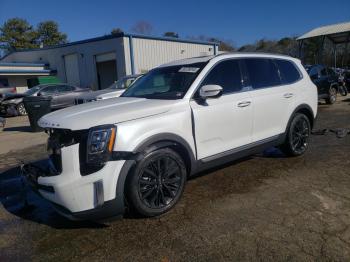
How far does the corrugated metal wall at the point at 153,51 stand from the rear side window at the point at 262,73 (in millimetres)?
17832

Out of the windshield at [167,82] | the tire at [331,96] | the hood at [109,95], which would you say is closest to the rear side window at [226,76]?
the windshield at [167,82]

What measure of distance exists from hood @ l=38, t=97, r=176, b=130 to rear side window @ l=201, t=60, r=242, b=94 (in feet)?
2.56

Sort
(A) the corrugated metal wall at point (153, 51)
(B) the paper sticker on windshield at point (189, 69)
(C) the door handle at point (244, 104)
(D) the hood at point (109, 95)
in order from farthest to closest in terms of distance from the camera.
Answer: (A) the corrugated metal wall at point (153, 51), (D) the hood at point (109, 95), (C) the door handle at point (244, 104), (B) the paper sticker on windshield at point (189, 69)

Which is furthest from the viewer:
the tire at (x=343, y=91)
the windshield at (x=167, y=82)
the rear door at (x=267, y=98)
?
the tire at (x=343, y=91)

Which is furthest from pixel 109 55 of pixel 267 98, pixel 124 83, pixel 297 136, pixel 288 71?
pixel 267 98

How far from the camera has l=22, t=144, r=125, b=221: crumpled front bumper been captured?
331 cm

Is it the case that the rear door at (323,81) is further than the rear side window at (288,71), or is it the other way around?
the rear door at (323,81)

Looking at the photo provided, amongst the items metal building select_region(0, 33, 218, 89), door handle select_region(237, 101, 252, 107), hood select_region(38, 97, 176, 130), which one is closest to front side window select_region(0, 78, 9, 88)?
metal building select_region(0, 33, 218, 89)

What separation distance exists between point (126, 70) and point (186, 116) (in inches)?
771

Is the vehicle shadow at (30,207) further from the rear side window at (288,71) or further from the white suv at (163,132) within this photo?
the rear side window at (288,71)

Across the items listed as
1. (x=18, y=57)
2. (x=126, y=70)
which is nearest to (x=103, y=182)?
(x=126, y=70)

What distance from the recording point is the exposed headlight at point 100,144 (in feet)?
11.0

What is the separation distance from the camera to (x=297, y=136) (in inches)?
232

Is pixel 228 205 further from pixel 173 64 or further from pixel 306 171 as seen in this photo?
pixel 173 64
